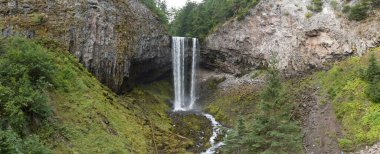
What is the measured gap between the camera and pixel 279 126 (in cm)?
1806

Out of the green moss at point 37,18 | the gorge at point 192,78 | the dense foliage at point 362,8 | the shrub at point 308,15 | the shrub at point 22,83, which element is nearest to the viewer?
the shrub at point 22,83

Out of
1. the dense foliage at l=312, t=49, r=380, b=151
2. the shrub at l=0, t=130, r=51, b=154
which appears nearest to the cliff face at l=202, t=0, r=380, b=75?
the dense foliage at l=312, t=49, r=380, b=151

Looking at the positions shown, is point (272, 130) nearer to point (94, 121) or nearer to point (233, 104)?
point (94, 121)

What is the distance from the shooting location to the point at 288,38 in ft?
118

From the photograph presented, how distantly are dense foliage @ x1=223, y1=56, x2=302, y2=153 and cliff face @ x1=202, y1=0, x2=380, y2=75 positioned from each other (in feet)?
52.7

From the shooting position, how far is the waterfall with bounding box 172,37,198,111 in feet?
136

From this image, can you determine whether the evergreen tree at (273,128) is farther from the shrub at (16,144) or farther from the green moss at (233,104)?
the green moss at (233,104)

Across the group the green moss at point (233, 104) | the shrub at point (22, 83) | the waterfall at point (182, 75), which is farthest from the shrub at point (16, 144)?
the waterfall at point (182, 75)

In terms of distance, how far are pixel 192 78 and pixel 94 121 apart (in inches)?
929

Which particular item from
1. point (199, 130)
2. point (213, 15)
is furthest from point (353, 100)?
point (213, 15)

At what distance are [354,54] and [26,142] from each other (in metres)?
29.1

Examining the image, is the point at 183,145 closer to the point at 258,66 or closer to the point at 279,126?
the point at 279,126

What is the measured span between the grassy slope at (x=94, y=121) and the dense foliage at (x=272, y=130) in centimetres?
769

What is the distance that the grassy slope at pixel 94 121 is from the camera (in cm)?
1833
